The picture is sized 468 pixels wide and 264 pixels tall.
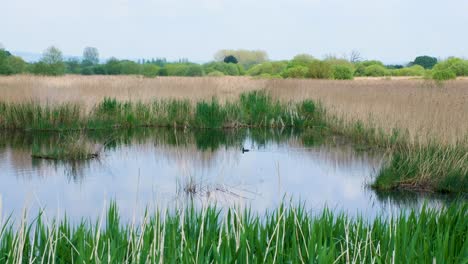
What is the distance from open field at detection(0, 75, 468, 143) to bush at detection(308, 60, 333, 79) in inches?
268

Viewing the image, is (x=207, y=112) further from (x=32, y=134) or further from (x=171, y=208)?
(x=171, y=208)

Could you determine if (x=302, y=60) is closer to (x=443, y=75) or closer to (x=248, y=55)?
(x=443, y=75)

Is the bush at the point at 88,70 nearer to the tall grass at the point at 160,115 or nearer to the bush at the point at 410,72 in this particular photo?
the bush at the point at 410,72

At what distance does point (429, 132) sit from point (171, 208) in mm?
3709

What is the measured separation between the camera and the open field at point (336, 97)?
7.98 meters

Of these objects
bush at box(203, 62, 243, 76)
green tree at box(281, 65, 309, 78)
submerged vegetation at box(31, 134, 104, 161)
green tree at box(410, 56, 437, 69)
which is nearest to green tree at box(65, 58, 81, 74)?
bush at box(203, 62, 243, 76)

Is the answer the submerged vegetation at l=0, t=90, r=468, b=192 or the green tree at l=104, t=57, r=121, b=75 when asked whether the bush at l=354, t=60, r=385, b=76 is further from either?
the submerged vegetation at l=0, t=90, r=468, b=192

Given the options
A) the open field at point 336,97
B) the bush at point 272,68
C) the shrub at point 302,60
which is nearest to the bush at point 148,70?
the bush at point 272,68

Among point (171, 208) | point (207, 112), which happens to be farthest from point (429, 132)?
point (207, 112)

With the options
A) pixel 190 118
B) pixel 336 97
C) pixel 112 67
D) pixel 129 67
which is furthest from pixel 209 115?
pixel 112 67

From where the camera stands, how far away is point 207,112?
1122 centimetres

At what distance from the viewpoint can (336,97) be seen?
12711mm

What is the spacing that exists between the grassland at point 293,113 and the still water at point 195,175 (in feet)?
1.28

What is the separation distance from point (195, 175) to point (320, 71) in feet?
55.8
